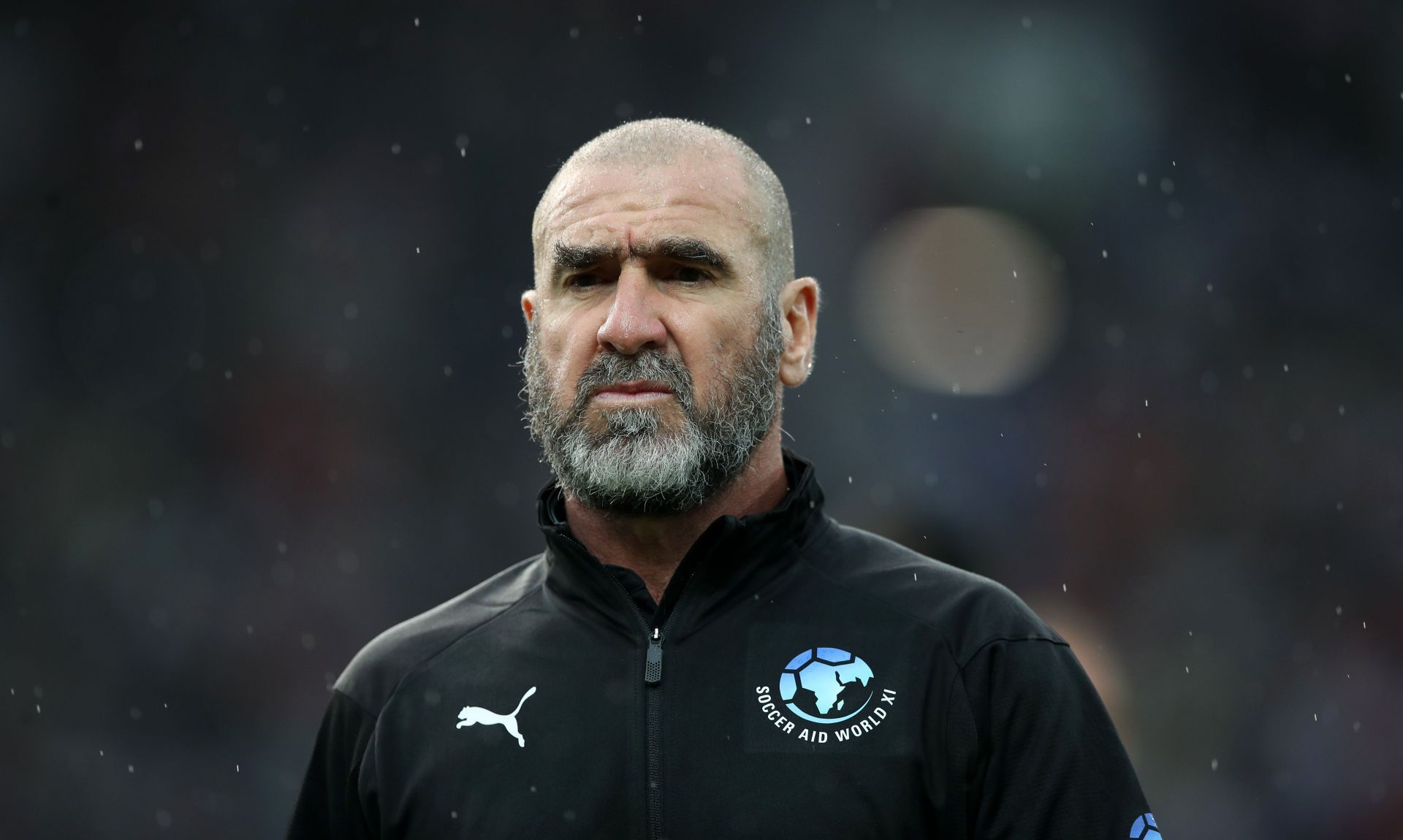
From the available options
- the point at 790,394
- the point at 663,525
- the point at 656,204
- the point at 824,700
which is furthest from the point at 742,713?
the point at 790,394

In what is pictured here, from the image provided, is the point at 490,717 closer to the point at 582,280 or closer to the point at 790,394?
A: the point at 582,280

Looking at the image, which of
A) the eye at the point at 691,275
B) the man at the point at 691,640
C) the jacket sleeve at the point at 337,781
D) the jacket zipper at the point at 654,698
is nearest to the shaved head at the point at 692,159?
the man at the point at 691,640

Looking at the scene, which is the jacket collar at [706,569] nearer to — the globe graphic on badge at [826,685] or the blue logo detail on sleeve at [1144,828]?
the globe graphic on badge at [826,685]

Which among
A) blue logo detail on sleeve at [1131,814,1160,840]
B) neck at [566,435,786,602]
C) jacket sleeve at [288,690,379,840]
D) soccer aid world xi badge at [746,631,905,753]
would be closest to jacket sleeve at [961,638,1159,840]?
blue logo detail on sleeve at [1131,814,1160,840]

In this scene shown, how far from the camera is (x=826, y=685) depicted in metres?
2.40

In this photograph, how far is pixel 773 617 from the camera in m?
2.51

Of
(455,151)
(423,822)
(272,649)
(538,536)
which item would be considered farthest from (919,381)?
(423,822)

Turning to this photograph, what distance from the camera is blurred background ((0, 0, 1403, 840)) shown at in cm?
826

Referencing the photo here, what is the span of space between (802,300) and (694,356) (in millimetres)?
393

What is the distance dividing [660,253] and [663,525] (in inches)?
19.9

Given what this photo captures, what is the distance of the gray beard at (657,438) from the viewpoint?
2.53m

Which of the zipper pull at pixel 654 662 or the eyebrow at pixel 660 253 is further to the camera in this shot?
the eyebrow at pixel 660 253

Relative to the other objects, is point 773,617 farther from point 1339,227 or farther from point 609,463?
point 1339,227

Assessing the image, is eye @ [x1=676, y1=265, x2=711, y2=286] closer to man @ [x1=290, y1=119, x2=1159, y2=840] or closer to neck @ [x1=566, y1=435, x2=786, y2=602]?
man @ [x1=290, y1=119, x2=1159, y2=840]
